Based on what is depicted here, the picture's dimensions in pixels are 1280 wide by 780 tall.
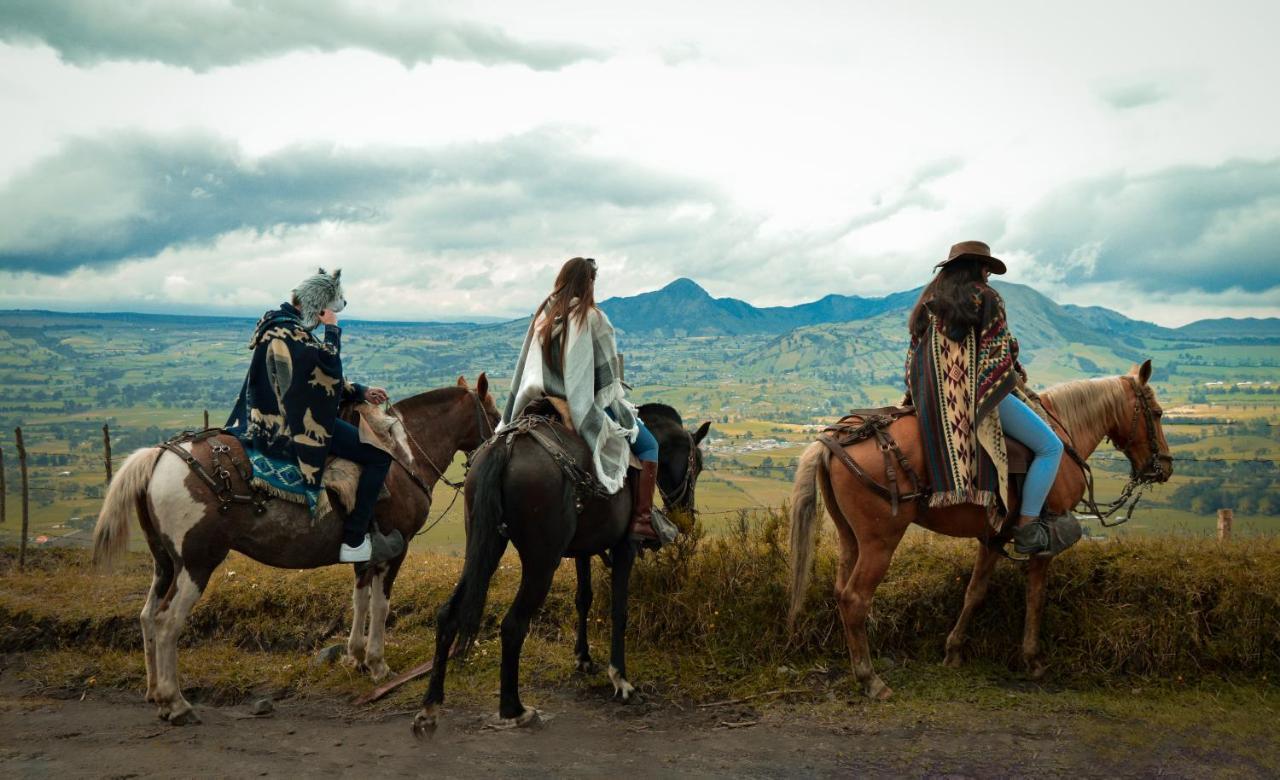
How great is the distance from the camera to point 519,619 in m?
5.23

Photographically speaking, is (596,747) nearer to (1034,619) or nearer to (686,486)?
(686,486)

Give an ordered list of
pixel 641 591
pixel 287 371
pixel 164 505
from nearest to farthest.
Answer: pixel 164 505 < pixel 287 371 < pixel 641 591

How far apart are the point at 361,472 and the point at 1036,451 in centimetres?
528

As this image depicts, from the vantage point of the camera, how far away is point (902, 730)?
16.7 feet

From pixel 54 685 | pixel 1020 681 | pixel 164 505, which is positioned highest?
pixel 164 505

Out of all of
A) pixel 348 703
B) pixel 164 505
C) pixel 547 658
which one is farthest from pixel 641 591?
pixel 164 505

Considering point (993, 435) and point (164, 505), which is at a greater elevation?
point (993, 435)

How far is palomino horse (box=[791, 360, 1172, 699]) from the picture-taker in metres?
5.66

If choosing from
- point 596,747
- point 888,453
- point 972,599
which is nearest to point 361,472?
point 596,747

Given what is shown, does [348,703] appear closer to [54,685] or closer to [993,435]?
[54,685]

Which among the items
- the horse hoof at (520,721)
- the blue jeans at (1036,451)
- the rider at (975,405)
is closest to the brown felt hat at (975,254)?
the rider at (975,405)

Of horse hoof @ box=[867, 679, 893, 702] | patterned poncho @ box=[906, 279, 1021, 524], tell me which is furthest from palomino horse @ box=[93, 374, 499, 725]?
patterned poncho @ box=[906, 279, 1021, 524]

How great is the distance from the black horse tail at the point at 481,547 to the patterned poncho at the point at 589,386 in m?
0.69

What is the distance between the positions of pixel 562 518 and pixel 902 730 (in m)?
2.65
